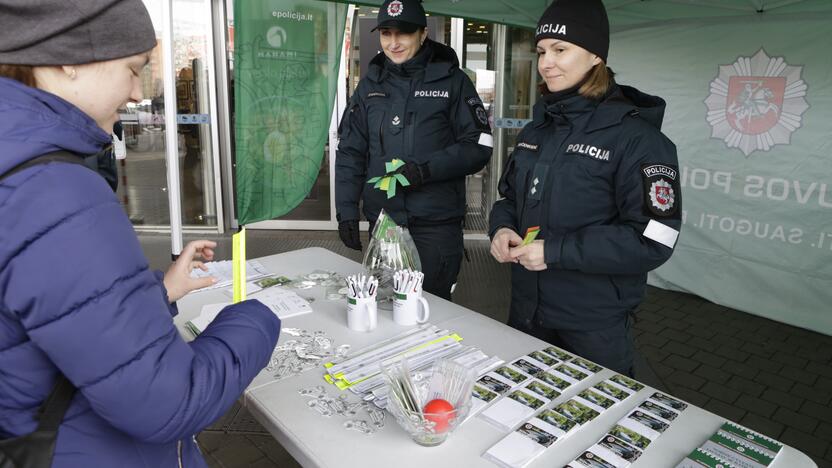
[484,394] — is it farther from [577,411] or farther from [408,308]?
[408,308]

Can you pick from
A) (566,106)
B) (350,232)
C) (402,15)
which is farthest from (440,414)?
(402,15)

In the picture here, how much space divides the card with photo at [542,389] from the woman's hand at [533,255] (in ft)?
1.37

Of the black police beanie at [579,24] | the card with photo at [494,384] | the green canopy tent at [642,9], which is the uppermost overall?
the green canopy tent at [642,9]

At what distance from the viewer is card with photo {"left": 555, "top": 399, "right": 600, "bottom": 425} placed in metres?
1.29

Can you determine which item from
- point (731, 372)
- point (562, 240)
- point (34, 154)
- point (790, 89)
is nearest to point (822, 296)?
point (731, 372)

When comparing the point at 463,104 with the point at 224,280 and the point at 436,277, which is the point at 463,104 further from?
the point at 224,280

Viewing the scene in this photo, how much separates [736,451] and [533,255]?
0.75m

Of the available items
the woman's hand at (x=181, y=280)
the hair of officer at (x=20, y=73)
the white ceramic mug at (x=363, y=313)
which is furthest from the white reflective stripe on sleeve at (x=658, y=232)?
the hair of officer at (x=20, y=73)

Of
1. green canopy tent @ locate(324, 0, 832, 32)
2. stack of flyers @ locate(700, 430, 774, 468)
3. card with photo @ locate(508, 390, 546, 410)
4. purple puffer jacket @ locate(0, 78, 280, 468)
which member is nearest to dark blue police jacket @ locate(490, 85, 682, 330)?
card with photo @ locate(508, 390, 546, 410)

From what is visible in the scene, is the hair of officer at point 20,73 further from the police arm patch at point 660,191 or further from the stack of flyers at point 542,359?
the police arm patch at point 660,191

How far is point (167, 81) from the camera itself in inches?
101

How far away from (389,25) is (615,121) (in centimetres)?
118

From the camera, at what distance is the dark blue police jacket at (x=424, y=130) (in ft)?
8.70

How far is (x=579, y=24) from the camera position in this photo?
1.77 metres
